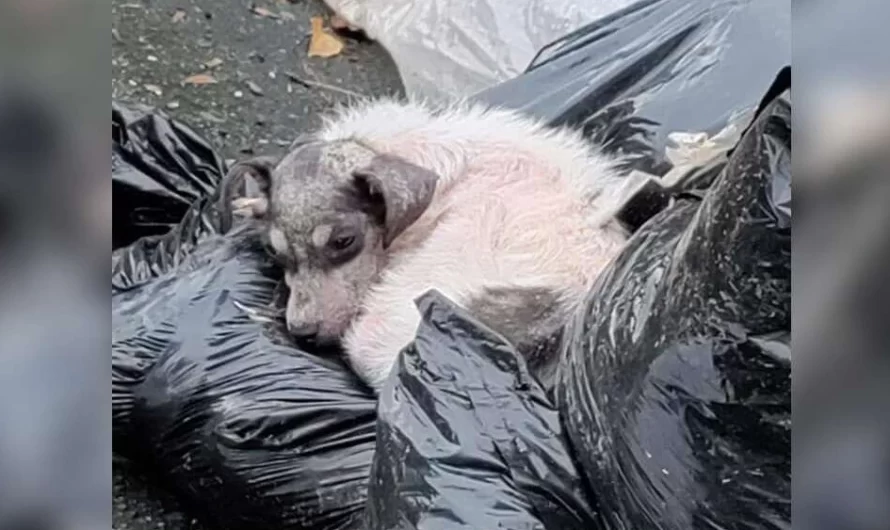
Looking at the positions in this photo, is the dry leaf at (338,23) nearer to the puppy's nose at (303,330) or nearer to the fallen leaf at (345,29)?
the fallen leaf at (345,29)

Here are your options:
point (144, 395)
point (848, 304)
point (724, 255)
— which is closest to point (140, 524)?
point (144, 395)

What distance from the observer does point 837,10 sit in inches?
52.9

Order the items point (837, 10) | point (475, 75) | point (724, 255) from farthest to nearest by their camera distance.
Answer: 1. point (475, 75)
2. point (724, 255)
3. point (837, 10)

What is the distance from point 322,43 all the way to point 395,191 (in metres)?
0.26

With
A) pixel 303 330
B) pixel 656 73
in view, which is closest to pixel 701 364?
pixel 656 73

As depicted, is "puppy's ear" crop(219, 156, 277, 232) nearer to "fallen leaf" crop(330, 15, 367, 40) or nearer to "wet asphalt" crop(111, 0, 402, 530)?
"wet asphalt" crop(111, 0, 402, 530)

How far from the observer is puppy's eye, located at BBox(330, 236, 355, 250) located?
169 cm

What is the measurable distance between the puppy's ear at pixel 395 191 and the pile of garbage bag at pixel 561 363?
11 centimetres

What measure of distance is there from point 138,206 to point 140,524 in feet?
1.48

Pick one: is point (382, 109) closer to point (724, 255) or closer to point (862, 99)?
point (724, 255)

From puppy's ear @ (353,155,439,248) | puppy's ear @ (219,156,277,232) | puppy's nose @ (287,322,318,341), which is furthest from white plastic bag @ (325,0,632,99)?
puppy's nose @ (287,322,318,341)

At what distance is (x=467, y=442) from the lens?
1.61 m

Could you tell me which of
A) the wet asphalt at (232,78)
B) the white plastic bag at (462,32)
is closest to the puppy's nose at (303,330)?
the wet asphalt at (232,78)

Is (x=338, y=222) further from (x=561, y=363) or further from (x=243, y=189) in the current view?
(x=561, y=363)
